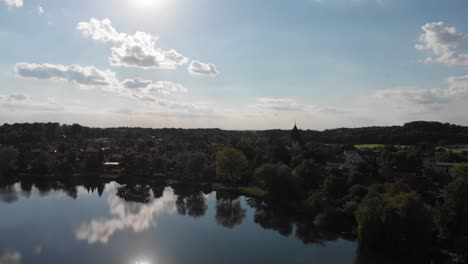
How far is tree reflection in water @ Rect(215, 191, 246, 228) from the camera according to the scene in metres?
33.8

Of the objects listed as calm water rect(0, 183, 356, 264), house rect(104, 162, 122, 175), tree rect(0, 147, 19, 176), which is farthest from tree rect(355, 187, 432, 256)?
tree rect(0, 147, 19, 176)

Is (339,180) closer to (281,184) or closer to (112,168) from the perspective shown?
(281,184)

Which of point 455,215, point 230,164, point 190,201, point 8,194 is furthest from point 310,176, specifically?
point 8,194

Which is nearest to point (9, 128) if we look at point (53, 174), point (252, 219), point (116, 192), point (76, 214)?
point (53, 174)

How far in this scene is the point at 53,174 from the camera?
57.4 meters

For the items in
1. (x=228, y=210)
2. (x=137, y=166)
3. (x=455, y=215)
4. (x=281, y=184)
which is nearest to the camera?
(x=455, y=215)

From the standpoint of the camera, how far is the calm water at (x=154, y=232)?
23.6 metres

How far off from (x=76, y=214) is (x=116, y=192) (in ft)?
40.1

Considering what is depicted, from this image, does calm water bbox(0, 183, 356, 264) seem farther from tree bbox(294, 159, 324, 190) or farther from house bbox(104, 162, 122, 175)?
house bbox(104, 162, 122, 175)

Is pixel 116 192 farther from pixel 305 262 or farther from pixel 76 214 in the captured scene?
pixel 305 262

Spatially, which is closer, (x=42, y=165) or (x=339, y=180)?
(x=339, y=180)

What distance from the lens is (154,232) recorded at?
96.0 feet

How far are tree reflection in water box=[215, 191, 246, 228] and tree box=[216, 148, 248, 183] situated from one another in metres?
4.55

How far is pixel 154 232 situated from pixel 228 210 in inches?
417
